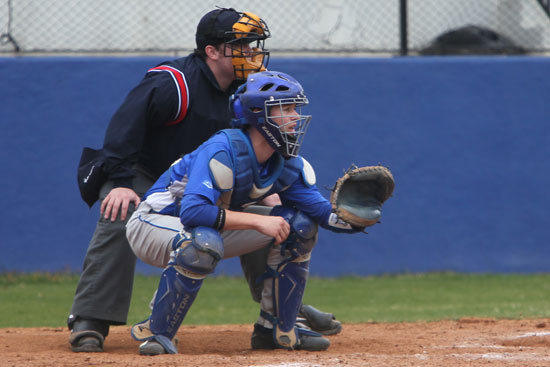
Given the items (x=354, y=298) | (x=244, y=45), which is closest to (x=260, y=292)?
(x=244, y=45)

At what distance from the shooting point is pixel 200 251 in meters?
3.62

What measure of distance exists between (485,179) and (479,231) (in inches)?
Result: 22.4

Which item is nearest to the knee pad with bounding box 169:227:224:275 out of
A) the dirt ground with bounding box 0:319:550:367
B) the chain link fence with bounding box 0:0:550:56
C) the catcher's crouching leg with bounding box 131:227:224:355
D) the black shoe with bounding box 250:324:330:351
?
the catcher's crouching leg with bounding box 131:227:224:355

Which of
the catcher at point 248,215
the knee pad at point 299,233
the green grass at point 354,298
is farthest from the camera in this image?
the green grass at point 354,298

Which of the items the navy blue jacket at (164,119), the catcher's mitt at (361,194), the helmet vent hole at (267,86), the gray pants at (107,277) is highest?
the helmet vent hole at (267,86)

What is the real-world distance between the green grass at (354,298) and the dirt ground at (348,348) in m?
0.61

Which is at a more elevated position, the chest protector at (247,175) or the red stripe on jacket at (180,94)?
the red stripe on jacket at (180,94)

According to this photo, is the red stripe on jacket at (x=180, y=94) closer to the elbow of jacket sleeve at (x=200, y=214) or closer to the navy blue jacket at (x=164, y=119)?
the navy blue jacket at (x=164, y=119)

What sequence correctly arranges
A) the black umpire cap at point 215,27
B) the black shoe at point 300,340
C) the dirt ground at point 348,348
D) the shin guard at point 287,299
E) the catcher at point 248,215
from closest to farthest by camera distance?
the dirt ground at point 348,348 < the catcher at point 248,215 < the shin guard at point 287,299 < the black shoe at point 300,340 < the black umpire cap at point 215,27

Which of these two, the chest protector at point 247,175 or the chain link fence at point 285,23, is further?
the chain link fence at point 285,23

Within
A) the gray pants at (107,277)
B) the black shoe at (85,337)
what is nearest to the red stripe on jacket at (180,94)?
the gray pants at (107,277)

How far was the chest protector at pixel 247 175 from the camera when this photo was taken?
3.76 meters

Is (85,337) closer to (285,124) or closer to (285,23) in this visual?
(285,124)

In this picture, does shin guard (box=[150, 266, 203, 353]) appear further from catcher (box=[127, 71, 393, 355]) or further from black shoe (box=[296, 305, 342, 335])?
black shoe (box=[296, 305, 342, 335])
